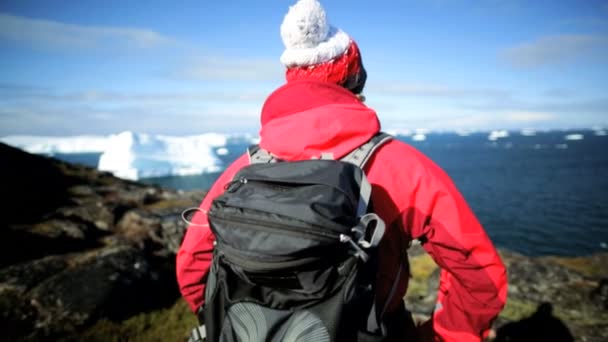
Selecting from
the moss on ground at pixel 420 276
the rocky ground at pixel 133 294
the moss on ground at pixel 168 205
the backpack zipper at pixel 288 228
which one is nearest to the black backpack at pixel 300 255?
the backpack zipper at pixel 288 228

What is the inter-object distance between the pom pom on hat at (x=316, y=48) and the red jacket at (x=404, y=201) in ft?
0.71

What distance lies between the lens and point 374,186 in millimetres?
1612

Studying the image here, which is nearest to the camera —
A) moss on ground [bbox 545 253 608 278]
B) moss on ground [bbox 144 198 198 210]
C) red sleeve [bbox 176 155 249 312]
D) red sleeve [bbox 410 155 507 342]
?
red sleeve [bbox 410 155 507 342]

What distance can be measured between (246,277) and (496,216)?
39745 mm

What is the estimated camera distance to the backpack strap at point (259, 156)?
175cm

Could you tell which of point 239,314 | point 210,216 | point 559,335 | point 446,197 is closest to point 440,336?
point 446,197

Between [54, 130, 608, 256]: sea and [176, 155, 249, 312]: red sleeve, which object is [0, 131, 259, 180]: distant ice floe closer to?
[54, 130, 608, 256]: sea

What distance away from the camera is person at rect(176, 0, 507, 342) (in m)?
1.53

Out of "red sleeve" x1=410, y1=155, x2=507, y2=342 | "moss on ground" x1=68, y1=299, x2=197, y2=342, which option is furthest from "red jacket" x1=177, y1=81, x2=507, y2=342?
"moss on ground" x1=68, y1=299, x2=197, y2=342

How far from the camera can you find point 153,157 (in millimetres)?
73312

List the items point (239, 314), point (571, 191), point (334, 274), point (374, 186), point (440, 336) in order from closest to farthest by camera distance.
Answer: point (334, 274), point (239, 314), point (374, 186), point (440, 336), point (571, 191)

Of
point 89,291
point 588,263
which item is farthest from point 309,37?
point 588,263

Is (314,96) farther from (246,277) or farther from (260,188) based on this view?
(246,277)

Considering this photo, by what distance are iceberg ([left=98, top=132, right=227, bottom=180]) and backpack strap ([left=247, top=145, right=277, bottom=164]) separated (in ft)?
232
